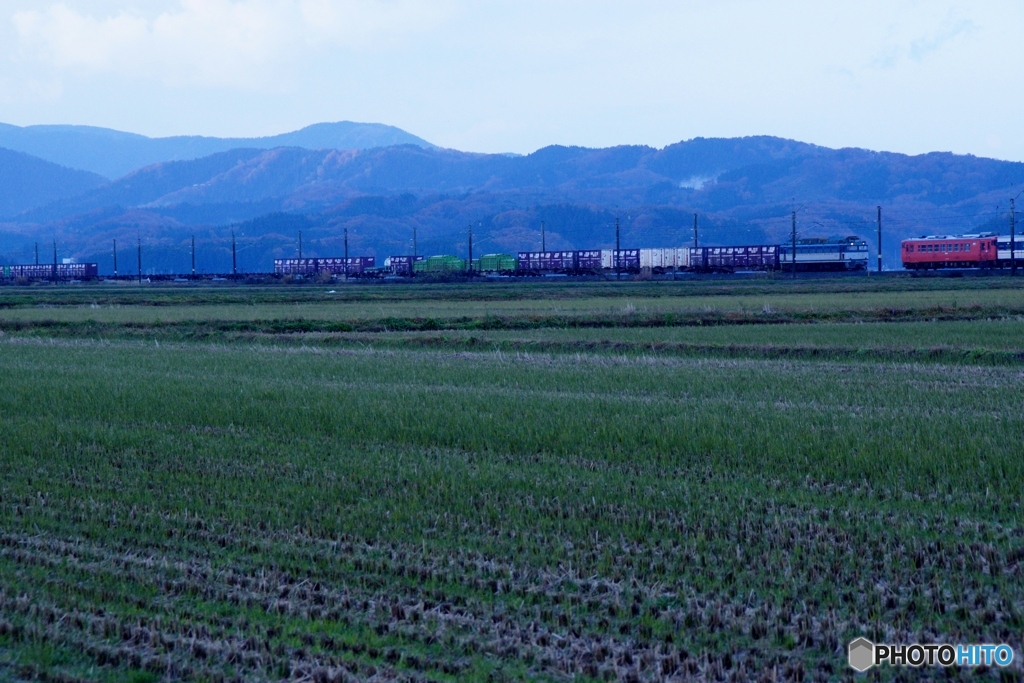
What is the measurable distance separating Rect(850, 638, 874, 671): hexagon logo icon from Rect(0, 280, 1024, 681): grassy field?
110 millimetres

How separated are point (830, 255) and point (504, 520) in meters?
70.6

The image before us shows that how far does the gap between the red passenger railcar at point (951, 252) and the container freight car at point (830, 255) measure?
10.8ft

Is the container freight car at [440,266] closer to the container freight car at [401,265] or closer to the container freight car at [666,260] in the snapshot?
the container freight car at [401,265]

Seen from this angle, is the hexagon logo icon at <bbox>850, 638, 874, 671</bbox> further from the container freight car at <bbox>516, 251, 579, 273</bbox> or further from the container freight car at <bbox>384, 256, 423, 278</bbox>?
the container freight car at <bbox>384, 256, 423, 278</bbox>

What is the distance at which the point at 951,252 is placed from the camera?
6975 centimetres

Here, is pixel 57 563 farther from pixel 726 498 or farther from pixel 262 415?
pixel 262 415

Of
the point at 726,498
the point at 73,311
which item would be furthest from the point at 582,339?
the point at 73,311

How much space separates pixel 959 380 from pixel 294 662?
1476cm

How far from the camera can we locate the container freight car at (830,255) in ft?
242

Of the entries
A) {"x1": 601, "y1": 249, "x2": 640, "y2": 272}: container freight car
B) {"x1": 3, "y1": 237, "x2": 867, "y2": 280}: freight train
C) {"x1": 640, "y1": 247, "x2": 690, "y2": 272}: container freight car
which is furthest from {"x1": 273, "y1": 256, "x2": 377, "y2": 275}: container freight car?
{"x1": 640, "y1": 247, "x2": 690, "y2": 272}: container freight car

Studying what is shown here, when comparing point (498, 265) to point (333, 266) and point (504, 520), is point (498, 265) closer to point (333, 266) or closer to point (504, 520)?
point (333, 266)

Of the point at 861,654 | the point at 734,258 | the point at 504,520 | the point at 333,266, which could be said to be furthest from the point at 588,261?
the point at 861,654

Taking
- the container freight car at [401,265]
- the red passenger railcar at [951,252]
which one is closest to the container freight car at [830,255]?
the red passenger railcar at [951,252]

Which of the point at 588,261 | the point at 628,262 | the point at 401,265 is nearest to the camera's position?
the point at 628,262
